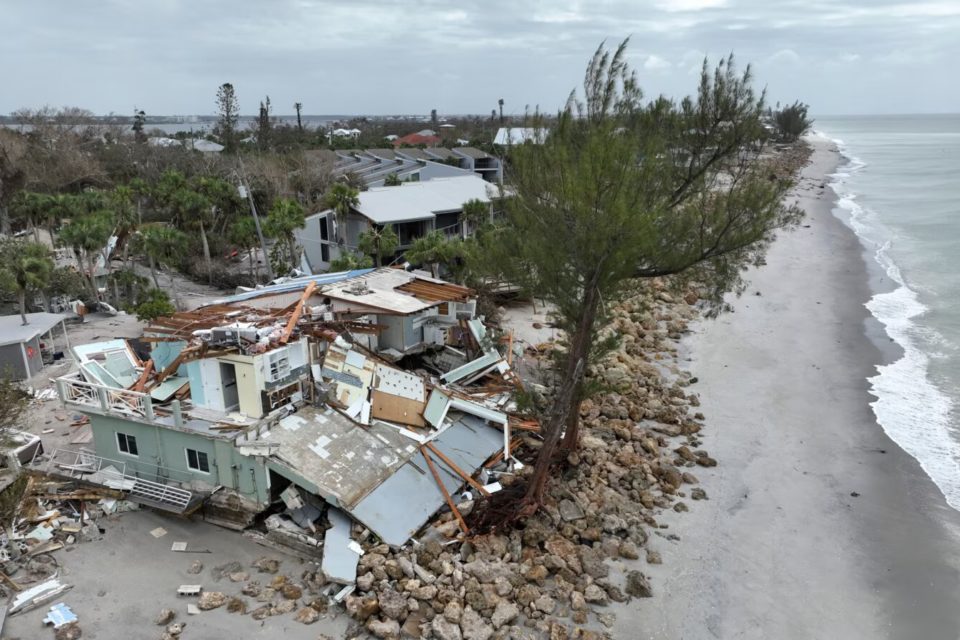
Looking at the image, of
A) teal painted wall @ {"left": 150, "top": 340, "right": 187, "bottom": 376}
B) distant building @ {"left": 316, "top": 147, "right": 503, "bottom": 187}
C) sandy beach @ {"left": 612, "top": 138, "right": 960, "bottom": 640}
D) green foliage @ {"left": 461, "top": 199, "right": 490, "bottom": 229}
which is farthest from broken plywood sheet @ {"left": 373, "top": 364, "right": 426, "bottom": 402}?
distant building @ {"left": 316, "top": 147, "right": 503, "bottom": 187}

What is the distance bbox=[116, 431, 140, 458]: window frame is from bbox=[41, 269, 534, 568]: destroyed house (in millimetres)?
36

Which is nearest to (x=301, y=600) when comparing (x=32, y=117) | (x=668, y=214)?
(x=668, y=214)

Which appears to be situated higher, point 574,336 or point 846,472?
point 574,336

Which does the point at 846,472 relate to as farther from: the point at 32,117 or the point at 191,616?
the point at 32,117

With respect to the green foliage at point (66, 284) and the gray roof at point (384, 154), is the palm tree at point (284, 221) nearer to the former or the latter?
the green foliage at point (66, 284)

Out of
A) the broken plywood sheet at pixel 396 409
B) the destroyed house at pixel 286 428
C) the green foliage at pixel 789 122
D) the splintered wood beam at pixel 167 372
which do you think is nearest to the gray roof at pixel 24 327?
the destroyed house at pixel 286 428

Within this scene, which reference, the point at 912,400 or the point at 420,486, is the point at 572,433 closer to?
the point at 420,486

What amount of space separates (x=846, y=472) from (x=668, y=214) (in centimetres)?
941

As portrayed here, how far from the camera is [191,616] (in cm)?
1240

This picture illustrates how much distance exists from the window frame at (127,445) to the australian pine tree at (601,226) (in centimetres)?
947

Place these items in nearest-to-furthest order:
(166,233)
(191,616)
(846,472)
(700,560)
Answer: (191,616) → (700,560) → (846,472) → (166,233)

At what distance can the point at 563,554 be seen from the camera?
14031mm

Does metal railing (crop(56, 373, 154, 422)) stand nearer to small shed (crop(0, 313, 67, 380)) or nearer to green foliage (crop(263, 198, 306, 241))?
small shed (crop(0, 313, 67, 380))

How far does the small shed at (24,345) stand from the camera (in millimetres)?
22250
